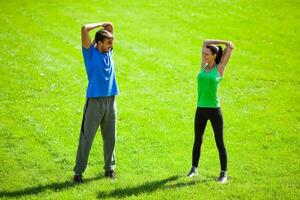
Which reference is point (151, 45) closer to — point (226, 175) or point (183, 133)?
point (183, 133)

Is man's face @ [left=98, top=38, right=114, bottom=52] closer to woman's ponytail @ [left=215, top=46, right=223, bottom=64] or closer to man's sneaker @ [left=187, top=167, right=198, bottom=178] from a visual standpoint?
woman's ponytail @ [left=215, top=46, right=223, bottom=64]

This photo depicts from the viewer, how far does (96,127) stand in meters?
9.95

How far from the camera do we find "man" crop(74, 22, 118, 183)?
31.5ft

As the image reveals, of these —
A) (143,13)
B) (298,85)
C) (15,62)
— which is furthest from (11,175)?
(143,13)

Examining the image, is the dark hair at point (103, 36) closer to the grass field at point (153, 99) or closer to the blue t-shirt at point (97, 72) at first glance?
the blue t-shirt at point (97, 72)

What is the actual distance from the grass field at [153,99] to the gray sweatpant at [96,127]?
485 millimetres

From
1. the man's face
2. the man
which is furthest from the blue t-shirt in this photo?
the man's face

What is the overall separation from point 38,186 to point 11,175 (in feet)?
2.95

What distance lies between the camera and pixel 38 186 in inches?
393

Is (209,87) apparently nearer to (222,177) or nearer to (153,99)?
(222,177)

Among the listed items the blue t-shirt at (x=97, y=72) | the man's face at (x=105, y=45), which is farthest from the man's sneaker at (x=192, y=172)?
the man's face at (x=105, y=45)

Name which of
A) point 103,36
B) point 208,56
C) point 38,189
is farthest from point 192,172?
point 103,36

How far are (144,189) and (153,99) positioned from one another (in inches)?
271

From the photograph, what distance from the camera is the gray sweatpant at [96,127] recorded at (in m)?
9.79
